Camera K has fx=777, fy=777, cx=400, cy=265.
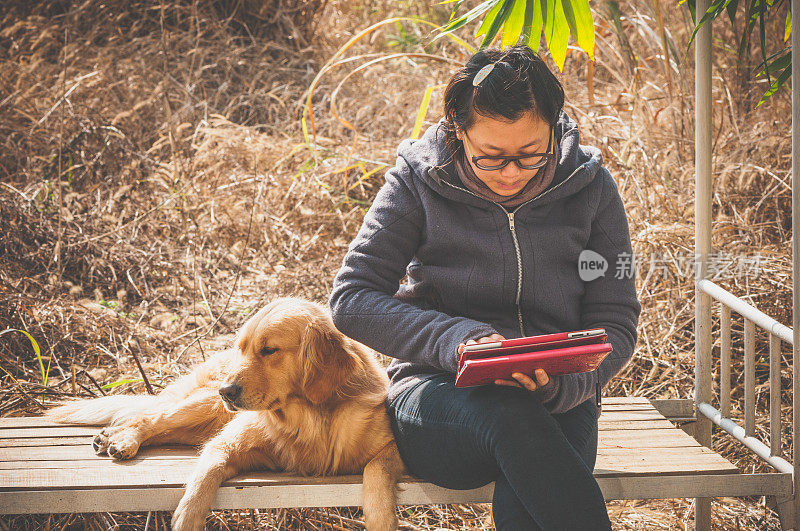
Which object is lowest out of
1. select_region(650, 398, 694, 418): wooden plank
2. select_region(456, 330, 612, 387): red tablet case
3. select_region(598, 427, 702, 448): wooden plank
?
select_region(650, 398, 694, 418): wooden plank

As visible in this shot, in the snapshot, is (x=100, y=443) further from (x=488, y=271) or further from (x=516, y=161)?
(x=516, y=161)

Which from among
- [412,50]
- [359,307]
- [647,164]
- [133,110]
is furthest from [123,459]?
[412,50]

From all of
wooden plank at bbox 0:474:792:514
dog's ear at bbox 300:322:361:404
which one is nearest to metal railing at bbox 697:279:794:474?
wooden plank at bbox 0:474:792:514

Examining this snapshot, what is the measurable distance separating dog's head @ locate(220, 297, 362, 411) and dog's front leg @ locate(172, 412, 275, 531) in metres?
0.16

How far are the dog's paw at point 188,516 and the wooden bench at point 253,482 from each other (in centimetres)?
8

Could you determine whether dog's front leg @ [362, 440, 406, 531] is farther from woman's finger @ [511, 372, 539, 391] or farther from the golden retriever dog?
woman's finger @ [511, 372, 539, 391]

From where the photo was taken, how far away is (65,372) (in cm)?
337

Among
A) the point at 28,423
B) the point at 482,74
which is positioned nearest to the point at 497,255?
the point at 482,74

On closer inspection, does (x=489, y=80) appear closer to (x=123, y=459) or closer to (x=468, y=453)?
(x=468, y=453)

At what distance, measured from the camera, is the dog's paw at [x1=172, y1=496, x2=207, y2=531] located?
1893mm

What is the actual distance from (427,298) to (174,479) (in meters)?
0.82

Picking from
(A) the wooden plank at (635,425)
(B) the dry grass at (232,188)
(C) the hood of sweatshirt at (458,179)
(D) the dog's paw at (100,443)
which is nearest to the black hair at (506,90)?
(C) the hood of sweatshirt at (458,179)

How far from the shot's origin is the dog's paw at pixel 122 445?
219 centimetres

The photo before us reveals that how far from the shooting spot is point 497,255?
6.60ft
